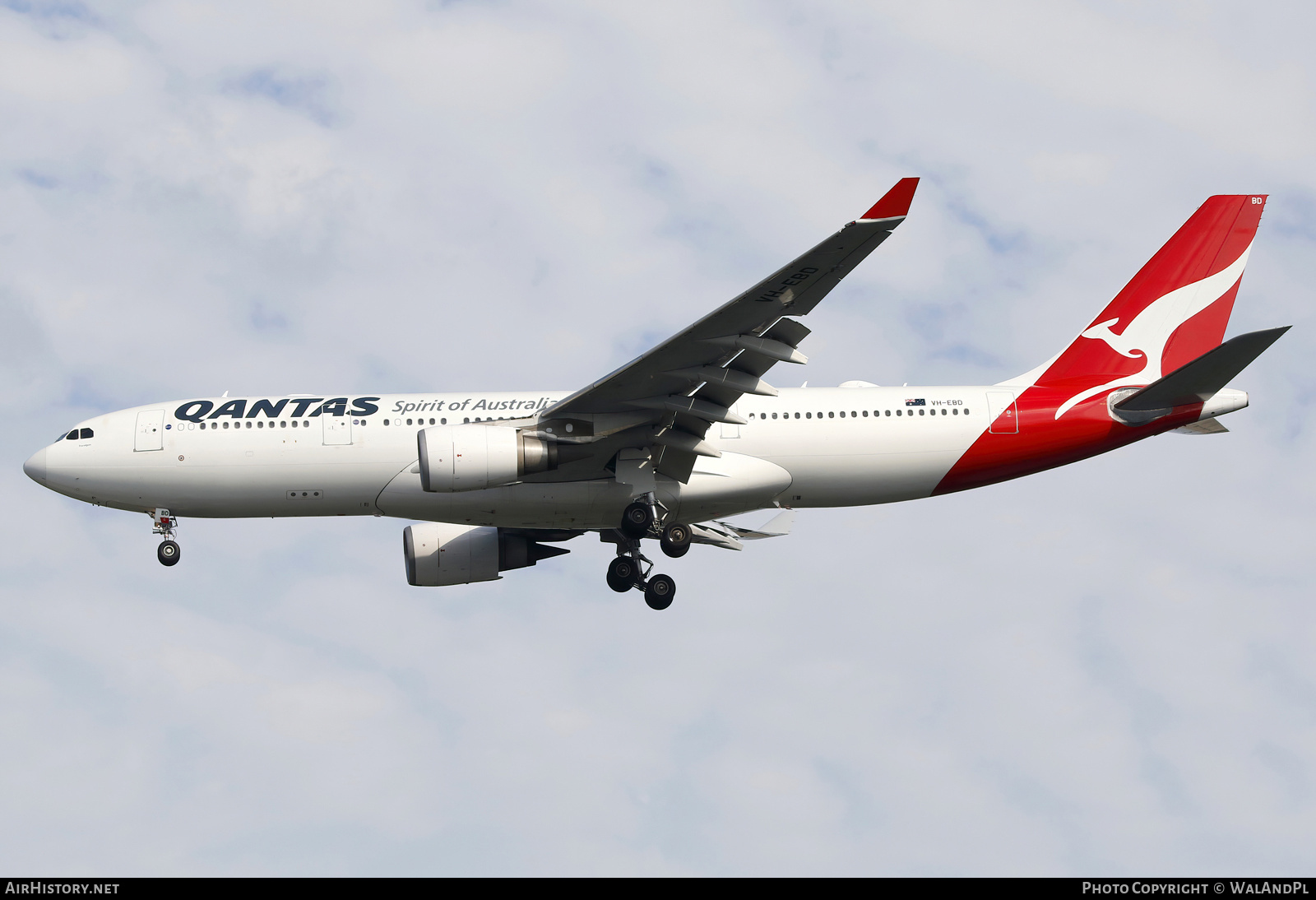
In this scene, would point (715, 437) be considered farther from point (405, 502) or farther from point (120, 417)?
point (120, 417)

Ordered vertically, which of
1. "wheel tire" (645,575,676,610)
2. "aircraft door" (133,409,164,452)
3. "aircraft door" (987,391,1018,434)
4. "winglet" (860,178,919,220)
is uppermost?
"aircraft door" (133,409,164,452)

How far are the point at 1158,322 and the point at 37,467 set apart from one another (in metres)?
23.6

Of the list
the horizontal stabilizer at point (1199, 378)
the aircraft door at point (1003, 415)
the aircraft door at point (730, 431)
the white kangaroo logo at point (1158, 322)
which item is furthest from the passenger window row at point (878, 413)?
the white kangaroo logo at point (1158, 322)

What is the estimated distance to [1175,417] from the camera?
27.3 meters

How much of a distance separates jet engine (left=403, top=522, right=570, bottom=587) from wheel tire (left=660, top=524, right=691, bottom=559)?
3.66m

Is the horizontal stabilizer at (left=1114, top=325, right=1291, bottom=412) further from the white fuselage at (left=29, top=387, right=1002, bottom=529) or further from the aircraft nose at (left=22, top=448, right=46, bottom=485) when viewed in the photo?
the aircraft nose at (left=22, top=448, right=46, bottom=485)

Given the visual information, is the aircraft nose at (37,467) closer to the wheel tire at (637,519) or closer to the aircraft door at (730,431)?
the wheel tire at (637,519)

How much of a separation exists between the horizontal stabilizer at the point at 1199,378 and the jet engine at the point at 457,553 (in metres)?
13.2

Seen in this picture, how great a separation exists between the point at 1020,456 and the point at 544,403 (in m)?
9.57

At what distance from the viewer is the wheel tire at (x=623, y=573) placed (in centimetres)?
2919

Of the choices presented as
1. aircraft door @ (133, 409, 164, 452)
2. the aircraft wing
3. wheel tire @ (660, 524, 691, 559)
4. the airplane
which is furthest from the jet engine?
aircraft door @ (133, 409, 164, 452)

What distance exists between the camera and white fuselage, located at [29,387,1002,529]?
2659cm

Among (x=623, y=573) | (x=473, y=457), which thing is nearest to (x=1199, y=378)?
(x=623, y=573)

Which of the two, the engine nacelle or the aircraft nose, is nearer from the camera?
the engine nacelle
